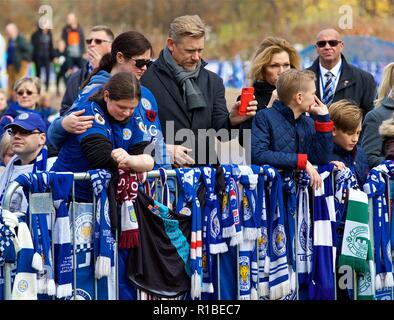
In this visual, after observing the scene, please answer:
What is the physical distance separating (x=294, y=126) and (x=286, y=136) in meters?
0.13

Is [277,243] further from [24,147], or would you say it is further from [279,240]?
[24,147]

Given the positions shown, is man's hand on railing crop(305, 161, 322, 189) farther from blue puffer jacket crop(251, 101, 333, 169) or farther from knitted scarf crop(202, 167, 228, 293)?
knitted scarf crop(202, 167, 228, 293)

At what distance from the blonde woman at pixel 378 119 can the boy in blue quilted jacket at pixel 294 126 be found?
3.06ft

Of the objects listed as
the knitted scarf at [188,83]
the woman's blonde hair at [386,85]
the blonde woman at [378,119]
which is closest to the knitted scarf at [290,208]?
the knitted scarf at [188,83]

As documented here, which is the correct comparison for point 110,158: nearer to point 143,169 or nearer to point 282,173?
point 143,169

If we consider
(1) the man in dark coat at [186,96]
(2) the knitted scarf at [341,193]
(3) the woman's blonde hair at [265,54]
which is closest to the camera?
(2) the knitted scarf at [341,193]

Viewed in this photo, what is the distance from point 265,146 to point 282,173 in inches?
10.0

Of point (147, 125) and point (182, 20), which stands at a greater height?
point (182, 20)

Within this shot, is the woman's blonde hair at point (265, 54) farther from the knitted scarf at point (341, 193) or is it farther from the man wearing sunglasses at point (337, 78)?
the knitted scarf at point (341, 193)

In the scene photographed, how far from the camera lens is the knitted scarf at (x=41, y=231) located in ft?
24.3

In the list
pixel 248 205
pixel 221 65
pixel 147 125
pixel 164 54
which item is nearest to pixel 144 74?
pixel 164 54

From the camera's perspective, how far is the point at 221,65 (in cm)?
2711

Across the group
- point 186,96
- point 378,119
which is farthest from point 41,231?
point 378,119

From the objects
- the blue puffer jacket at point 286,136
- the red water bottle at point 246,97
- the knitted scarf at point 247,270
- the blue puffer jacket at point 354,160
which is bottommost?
the knitted scarf at point 247,270
